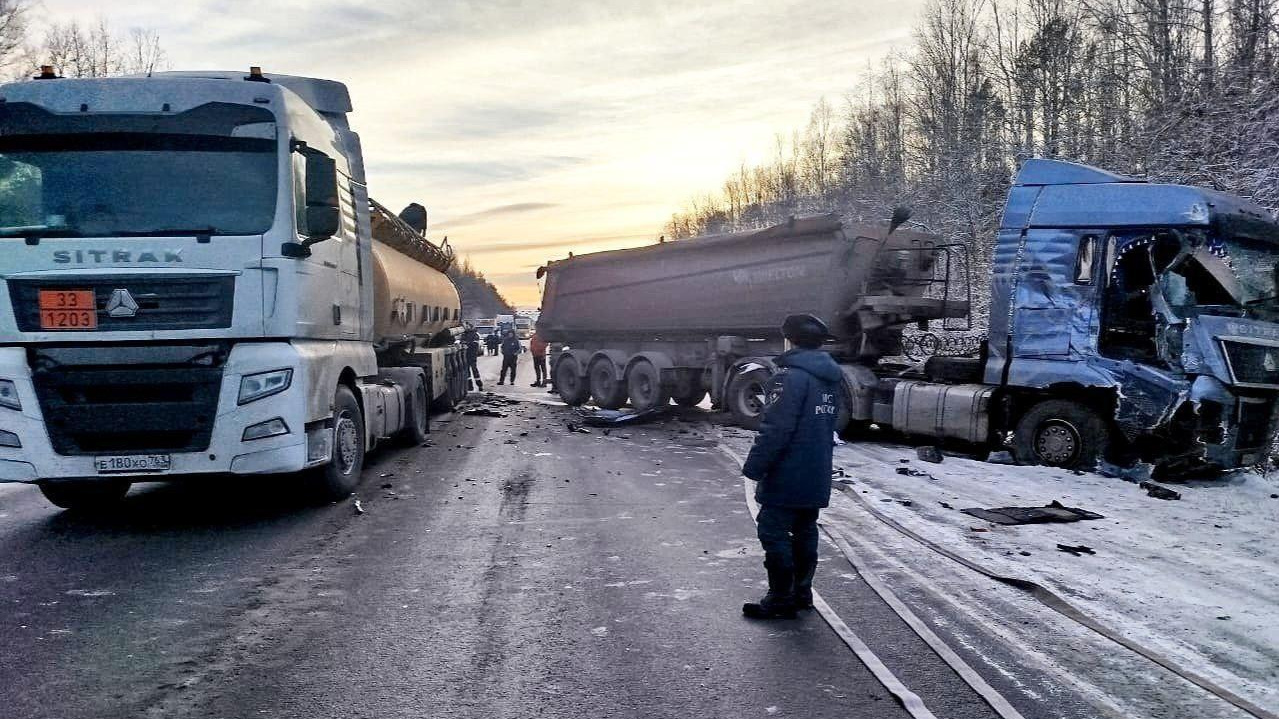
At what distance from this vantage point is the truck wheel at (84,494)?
7205 millimetres

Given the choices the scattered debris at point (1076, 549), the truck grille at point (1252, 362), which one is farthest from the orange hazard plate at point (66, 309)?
the truck grille at point (1252, 362)

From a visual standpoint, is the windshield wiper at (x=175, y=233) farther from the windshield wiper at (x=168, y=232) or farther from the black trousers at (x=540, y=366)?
the black trousers at (x=540, y=366)

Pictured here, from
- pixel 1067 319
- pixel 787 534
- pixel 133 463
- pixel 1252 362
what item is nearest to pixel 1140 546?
pixel 787 534

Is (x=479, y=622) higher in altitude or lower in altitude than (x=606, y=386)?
lower

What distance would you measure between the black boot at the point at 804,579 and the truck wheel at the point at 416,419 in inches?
287

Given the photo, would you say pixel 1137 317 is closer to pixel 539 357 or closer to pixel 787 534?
pixel 787 534

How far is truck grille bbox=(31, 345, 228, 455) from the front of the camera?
6.28 metres

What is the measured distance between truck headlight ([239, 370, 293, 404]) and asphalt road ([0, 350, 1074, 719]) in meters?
1.06

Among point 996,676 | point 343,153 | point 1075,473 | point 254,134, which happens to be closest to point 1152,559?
point 996,676

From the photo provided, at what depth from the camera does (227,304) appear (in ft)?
21.1

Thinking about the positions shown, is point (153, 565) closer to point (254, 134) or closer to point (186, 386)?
→ point (186, 386)

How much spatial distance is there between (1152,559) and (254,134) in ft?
23.9

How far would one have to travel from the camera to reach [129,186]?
649cm

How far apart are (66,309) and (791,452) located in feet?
17.4
